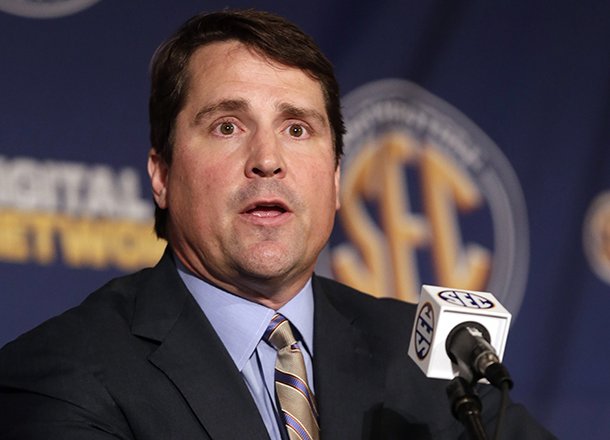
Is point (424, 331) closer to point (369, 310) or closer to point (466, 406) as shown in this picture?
point (466, 406)

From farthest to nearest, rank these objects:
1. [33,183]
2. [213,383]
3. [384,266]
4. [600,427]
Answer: [600,427], [384,266], [33,183], [213,383]

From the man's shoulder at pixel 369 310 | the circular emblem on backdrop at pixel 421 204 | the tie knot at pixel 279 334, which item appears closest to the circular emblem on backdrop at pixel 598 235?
the circular emblem on backdrop at pixel 421 204

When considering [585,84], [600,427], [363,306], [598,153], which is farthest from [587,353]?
[363,306]

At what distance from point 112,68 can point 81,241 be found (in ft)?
1.45

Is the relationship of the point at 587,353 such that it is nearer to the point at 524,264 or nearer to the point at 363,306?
the point at 524,264

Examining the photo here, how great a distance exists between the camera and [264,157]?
1.98 metres

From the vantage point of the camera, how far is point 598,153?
337 centimetres

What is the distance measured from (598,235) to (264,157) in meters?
1.64

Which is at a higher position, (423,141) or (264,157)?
(264,157)

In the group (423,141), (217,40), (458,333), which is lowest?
(423,141)

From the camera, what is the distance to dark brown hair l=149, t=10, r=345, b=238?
212 cm

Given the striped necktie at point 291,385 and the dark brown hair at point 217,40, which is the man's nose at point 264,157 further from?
the striped necktie at point 291,385

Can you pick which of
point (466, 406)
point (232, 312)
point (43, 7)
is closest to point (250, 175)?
point (232, 312)

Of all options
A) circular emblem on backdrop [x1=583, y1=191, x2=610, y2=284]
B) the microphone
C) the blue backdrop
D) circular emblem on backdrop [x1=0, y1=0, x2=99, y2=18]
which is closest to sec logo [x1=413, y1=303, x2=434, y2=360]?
the microphone
